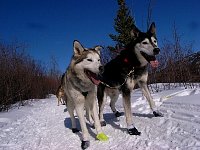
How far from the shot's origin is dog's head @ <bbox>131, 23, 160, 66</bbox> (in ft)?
14.5

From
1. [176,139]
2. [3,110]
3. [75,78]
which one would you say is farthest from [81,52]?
[3,110]

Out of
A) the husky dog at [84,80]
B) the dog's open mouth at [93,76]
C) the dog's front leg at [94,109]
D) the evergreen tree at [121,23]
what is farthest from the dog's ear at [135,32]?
the evergreen tree at [121,23]

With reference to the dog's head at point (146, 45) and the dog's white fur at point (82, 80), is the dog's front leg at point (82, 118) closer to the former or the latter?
the dog's white fur at point (82, 80)

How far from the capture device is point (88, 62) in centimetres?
401

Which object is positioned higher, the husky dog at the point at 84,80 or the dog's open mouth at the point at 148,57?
the dog's open mouth at the point at 148,57

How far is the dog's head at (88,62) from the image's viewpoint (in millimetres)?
3980

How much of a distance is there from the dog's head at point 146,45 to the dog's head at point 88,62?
2.95 feet

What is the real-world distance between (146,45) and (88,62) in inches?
46.0

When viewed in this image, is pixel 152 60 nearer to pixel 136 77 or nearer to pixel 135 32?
pixel 136 77

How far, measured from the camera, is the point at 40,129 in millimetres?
5719

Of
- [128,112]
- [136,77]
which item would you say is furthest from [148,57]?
[128,112]

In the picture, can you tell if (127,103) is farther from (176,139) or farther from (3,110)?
(3,110)

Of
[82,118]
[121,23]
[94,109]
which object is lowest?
[82,118]

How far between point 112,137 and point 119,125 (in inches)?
30.5
